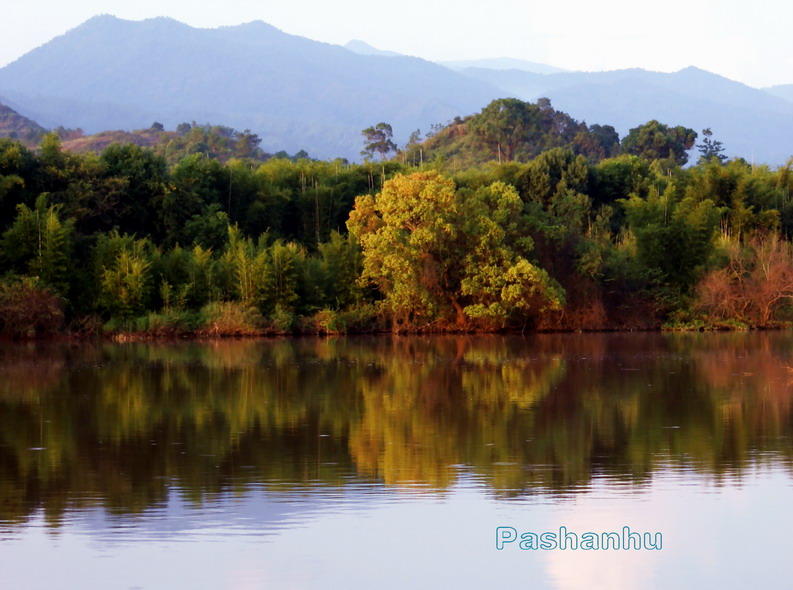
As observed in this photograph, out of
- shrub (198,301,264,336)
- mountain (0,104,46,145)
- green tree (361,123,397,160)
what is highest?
mountain (0,104,46,145)

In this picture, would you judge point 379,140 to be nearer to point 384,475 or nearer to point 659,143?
point 659,143

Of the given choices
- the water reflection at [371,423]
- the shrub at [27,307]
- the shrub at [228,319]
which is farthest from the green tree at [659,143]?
the shrub at [27,307]

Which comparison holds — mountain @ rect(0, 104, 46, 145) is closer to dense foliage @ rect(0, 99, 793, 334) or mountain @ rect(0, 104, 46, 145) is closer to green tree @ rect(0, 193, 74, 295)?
dense foliage @ rect(0, 99, 793, 334)

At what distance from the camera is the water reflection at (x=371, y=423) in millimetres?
10414

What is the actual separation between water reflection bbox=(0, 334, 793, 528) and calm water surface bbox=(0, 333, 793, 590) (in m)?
0.05

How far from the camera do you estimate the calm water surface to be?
7.74 meters

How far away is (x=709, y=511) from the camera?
30.1 feet

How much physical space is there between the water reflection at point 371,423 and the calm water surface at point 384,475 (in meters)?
0.05

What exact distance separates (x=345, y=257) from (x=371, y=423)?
19416 millimetres

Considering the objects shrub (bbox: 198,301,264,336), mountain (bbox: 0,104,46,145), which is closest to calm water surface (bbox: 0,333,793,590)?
shrub (bbox: 198,301,264,336)

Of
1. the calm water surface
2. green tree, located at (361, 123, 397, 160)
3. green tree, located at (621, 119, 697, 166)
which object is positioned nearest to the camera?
the calm water surface

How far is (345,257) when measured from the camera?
33.3 meters

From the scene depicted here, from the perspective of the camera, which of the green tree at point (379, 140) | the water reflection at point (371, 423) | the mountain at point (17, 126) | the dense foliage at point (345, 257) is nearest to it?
the water reflection at point (371, 423)

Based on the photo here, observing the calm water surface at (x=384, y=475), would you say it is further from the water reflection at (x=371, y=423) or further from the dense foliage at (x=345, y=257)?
the dense foliage at (x=345, y=257)
